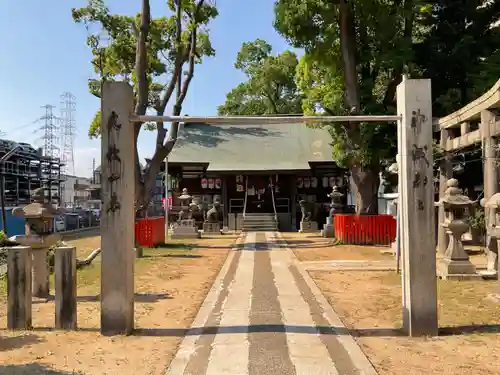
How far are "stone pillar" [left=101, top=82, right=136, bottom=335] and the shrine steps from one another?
20903mm

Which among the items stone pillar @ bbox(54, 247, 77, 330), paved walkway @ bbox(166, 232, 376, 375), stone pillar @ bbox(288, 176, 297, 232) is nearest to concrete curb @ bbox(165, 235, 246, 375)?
paved walkway @ bbox(166, 232, 376, 375)

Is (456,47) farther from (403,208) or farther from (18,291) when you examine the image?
(18,291)

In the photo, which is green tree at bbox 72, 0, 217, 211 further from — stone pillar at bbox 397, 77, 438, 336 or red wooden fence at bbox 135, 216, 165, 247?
stone pillar at bbox 397, 77, 438, 336

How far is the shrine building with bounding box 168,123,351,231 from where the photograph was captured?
2819cm

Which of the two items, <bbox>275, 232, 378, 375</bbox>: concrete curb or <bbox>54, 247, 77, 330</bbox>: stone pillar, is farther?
<bbox>54, 247, 77, 330</bbox>: stone pillar

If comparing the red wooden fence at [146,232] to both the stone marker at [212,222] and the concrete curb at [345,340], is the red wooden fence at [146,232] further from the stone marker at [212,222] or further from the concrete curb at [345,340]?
the concrete curb at [345,340]

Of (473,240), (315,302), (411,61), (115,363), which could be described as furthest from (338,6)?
(115,363)

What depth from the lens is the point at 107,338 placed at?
19.8 feet

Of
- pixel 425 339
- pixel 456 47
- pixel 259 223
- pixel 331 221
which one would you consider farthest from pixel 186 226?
pixel 425 339

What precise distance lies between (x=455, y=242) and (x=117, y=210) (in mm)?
8179

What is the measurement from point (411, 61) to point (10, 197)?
2536 cm

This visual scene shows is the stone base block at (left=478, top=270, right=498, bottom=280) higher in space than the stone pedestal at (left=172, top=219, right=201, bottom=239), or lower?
lower

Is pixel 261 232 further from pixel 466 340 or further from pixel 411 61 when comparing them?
pixel 466 340

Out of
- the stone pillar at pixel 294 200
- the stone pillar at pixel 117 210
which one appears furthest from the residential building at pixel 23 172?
the stone pillar at pixel 117 210
